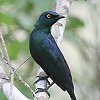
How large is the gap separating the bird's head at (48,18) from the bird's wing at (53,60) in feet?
0.41

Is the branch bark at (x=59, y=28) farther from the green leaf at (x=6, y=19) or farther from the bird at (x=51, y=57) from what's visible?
the green leaf at (x=6, y=19)

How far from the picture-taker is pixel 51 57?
11.0 ft

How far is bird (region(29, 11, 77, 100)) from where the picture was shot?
3.34 meters

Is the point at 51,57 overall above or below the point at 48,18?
below

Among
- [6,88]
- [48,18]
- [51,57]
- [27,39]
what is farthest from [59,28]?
[6,88]

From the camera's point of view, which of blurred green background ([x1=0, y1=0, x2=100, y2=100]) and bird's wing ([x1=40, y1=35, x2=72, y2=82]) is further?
blurred green background ([x1=0, y1=0, x2=100, y2=100])

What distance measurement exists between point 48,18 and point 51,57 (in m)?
0.30

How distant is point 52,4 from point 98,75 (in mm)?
1323

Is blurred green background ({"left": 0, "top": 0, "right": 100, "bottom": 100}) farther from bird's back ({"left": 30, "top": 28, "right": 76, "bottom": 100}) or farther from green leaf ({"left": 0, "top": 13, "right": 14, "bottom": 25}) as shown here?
bird's back ({"left": 30, "top": 28, "right": 76, "bottom": 100})

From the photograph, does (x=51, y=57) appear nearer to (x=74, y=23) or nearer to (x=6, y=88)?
(x=6, y=88)

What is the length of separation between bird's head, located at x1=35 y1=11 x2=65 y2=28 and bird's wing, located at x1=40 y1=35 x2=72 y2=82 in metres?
0.12

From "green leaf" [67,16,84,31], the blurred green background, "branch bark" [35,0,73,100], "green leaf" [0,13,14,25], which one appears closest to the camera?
"branch bark" [35,0,73,100]

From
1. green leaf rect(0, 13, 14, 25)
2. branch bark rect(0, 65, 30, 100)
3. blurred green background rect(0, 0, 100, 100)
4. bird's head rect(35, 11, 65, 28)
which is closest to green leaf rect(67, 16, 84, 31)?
blurred green background rect(0, 0, 100, 100)

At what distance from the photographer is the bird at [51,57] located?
3344 mm
